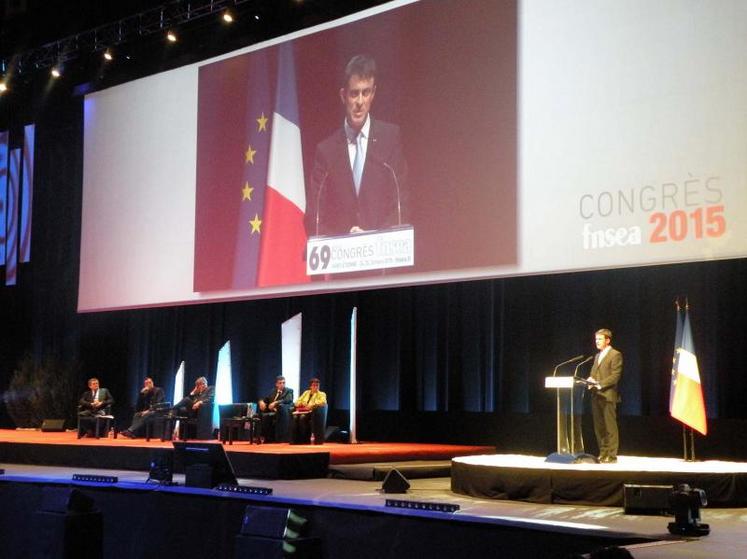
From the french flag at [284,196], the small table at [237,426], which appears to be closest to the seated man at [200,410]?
the small table at [237,426]

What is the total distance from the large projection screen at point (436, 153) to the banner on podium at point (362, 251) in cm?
3

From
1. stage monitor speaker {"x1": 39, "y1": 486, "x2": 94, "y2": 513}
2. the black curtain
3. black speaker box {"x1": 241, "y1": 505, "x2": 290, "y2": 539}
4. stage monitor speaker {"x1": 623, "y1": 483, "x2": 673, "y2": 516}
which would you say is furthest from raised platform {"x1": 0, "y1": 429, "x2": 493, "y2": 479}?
stage monitor speaker {"x1": 623, "y1": 483, "x2": 673, "y2": 516}

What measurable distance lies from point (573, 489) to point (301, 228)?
3733mm

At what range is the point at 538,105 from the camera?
7.67 m

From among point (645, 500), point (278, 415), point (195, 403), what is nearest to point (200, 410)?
point (195, 403)

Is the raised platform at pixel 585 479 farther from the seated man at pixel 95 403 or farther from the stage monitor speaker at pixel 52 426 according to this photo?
the stage monitor speaker at pixel 52 426

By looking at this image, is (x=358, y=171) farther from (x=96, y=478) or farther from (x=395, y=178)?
(x=96, y=478)

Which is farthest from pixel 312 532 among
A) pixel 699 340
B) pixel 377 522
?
pixel 699 340

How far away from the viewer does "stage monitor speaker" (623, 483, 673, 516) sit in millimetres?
6066

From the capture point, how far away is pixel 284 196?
9430 millimetres

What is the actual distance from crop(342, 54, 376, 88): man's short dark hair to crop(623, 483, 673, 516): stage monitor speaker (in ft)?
14.8

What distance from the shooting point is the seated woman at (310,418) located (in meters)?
10.2

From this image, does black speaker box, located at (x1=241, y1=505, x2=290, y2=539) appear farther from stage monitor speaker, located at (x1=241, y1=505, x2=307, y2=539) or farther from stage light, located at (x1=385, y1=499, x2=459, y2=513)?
stage light, located at (x1=385, y1=499, x2=459, y2=513)

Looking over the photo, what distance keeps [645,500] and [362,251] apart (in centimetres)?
350
